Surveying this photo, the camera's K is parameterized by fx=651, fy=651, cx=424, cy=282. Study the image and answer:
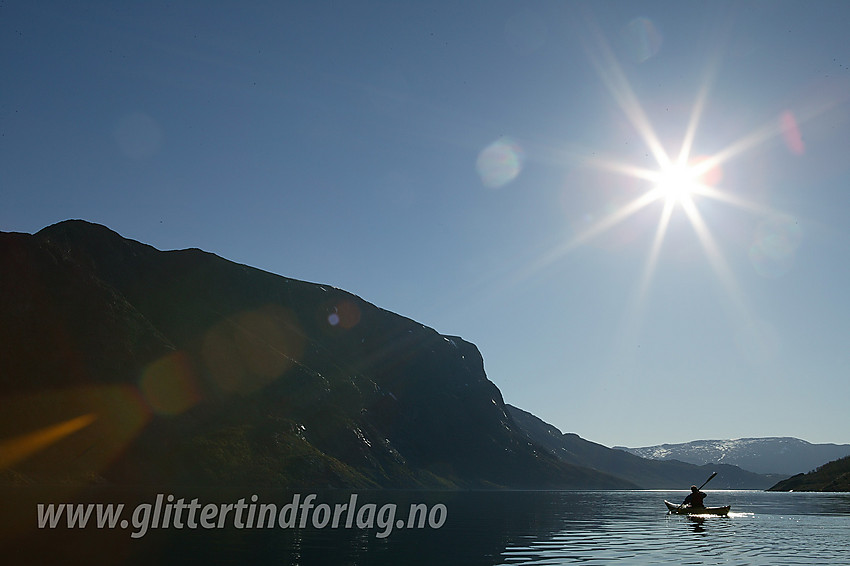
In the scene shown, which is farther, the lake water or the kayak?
the kayak

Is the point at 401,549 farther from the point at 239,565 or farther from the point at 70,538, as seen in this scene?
the point at 70,538

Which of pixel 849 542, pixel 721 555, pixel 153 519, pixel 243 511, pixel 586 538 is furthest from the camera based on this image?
pixel 243 511

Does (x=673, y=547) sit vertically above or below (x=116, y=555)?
above

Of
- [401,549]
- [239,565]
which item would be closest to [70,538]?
[239,565]

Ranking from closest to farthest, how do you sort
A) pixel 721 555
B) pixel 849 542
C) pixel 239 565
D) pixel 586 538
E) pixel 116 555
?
pixel 239 565
pixel 116 555
pixel 721 555
pixel 849 542
pixel 586 538

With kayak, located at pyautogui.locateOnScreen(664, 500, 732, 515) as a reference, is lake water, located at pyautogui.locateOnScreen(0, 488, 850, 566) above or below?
below

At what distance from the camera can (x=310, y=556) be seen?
154 ft

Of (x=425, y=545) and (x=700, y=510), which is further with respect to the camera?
(x=700, y=510)

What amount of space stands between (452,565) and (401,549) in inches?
390

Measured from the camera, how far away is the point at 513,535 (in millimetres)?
68250

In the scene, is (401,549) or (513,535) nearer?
(401,549)

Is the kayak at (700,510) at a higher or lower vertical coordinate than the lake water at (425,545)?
higher

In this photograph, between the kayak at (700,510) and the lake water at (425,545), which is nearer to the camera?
the lake water at (425,545)

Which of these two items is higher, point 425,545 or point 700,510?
point 700,510
